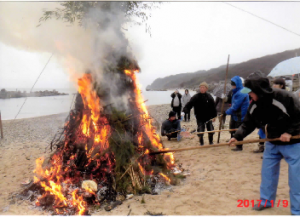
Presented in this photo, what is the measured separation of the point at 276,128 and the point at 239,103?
290 centimetres

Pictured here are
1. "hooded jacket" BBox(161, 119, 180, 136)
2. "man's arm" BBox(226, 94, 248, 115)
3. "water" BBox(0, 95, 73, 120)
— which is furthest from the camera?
"hooded jacket" BBox(161, 119, 180, 136)

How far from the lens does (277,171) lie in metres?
3.02

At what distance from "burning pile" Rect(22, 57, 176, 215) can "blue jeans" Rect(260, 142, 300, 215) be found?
5.84 ft

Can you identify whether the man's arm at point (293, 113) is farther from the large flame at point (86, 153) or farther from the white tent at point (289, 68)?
the white tent at point (289, 68)

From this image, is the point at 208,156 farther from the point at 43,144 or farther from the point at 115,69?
the point at 43,144

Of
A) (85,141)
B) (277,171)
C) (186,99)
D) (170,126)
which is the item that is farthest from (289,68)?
(85,141)

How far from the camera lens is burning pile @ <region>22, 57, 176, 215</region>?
3.77 m

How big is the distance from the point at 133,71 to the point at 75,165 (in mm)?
2382

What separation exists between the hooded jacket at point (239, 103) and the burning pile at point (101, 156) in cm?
234

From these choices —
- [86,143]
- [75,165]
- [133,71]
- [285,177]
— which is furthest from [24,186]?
[285,177]

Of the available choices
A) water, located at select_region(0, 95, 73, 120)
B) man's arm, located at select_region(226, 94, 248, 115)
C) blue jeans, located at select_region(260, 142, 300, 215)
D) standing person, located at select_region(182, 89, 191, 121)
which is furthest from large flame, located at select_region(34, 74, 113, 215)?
standing person, located at select_region(182, 89, 191, 121)

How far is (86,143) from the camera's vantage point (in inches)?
176

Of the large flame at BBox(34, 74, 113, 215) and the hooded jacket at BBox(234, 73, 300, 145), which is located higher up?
the hooded jacket at BBox(234, 73, 300, 145)

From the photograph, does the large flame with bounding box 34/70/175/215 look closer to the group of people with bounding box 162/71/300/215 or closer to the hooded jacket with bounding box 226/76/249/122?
the group of people with bounding box 162/71/300/215
